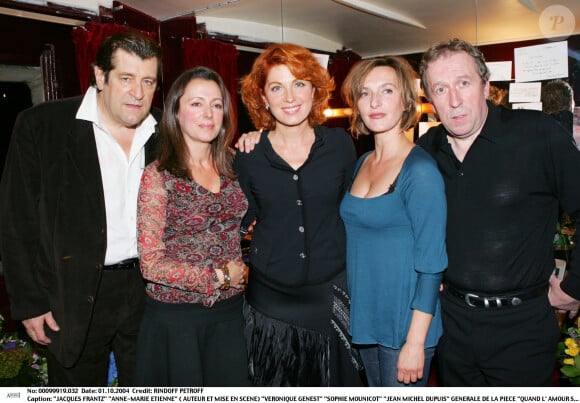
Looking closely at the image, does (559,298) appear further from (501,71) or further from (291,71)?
(501,71)

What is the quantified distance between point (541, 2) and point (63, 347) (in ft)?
11.6

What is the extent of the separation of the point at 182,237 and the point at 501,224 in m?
1.25

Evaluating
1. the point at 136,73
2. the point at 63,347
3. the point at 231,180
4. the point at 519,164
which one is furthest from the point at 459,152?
the point at 63,347

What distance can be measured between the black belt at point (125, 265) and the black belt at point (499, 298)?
1.43 meters

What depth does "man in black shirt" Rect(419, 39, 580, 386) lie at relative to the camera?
1696 millimetres

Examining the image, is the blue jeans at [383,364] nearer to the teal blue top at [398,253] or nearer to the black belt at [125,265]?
the teal blue top at [398,253]

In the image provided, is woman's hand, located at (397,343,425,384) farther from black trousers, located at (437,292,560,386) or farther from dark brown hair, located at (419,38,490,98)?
dark brown hair, located at (419,38,490,98)

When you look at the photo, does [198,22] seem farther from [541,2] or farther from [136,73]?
[541,2]

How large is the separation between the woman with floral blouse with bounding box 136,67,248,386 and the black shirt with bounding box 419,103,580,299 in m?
0.92

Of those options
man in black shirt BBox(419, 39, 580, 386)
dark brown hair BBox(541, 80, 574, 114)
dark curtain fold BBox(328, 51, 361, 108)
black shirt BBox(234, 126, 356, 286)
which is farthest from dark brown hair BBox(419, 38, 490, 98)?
dark curtain fold BBox(328, 51, 361, 108)

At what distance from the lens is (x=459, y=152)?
5.99 feet

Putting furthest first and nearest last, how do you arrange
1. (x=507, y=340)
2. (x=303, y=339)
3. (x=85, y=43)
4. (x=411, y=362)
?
(x=85, y=43)
(x=303, y=339)
(x=507, y=340)
(x=411, y=362)

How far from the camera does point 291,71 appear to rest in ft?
6.46

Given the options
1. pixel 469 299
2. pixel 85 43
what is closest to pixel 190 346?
pixel 469 299
